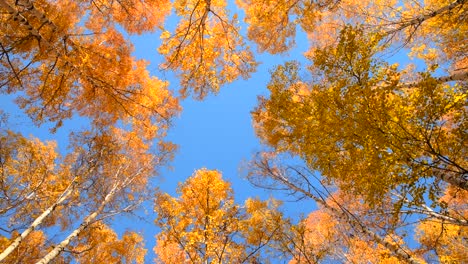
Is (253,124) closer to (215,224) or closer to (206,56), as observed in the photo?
(206,56)

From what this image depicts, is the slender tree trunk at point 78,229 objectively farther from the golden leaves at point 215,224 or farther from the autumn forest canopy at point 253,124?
the golden leaves at point 215,224

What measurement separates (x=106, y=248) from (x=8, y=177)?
3.65 m

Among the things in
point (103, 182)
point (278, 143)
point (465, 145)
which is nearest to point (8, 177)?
point (103, 182)

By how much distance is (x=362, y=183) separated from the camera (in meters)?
3.83

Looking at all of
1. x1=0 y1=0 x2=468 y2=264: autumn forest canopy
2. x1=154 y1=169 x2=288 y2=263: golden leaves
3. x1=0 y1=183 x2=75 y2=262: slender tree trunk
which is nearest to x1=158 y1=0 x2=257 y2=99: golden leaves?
x1=0 y1=0 x2=468 y2=264: autumn forest canopy

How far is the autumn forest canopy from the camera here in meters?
4.01

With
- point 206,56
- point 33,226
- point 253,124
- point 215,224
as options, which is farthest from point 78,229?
point 253,124

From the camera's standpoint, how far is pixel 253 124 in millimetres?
11344

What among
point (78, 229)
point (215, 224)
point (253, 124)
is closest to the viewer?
point (215, 224)

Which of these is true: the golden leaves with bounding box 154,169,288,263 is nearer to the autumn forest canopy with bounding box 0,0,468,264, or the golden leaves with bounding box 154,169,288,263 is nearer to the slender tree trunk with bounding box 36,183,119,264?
the autumn forest canopy with bounding box 0,0,468,264

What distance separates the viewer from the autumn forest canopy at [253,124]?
4.01 meters

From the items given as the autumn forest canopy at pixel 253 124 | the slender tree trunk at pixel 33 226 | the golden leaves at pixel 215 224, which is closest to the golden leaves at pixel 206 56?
the autumn forest canopy at pixel 253 124

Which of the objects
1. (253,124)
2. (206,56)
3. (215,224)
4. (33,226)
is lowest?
(33,226)

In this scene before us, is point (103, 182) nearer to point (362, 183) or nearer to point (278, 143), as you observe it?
point (278, 143)
